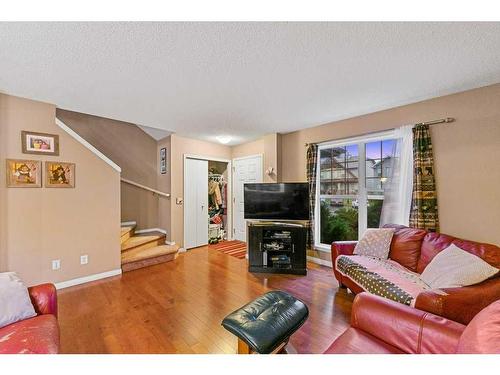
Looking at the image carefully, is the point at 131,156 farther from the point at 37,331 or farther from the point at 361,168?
the point at 361,168

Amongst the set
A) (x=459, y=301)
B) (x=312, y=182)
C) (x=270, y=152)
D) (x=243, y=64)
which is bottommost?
(x=459, y=301)

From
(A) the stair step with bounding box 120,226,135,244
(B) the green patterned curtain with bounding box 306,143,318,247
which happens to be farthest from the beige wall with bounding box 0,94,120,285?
(B) the green patterned curtain with bounding box 306,143,318,247

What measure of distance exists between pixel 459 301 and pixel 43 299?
2785 millimetres

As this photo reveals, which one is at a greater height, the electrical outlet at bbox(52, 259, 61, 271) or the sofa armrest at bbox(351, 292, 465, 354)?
the sofa armrest at bbox(351, 292, 465, 354)

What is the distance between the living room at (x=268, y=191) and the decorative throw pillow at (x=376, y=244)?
0.06ft

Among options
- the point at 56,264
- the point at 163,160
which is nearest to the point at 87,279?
the point at 56,264

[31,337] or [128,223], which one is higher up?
[128,223]

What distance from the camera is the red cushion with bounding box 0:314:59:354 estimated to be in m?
1.03

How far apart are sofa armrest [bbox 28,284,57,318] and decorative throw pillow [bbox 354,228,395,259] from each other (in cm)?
289

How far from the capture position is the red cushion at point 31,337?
3.37 ft

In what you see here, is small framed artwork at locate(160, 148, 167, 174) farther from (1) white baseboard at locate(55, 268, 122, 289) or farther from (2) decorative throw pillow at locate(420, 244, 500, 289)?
(2) decorative throw pillow at locate(420, 244, 500, 289)

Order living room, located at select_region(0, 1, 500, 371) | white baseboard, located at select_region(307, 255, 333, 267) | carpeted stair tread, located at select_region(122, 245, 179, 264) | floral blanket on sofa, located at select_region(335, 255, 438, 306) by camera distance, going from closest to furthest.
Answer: living room, located at select_region(0, 1, 500, 371)
floral blanket on sofa, located at select_region(335, 255, 438, 306)
carpeted stair tread, located at select_region(122, 245, 179, 264)
white baseboard, located at select_region(307, 255, 333, 267)

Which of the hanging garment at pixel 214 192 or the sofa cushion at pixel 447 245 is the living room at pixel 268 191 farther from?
the hanging garment at pixel 214 192

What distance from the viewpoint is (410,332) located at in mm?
1095
